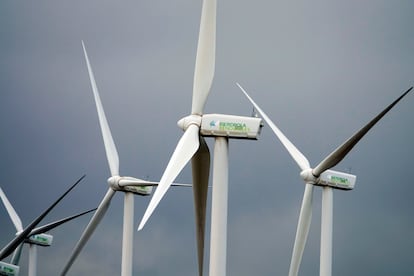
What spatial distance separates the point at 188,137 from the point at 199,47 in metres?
4.98

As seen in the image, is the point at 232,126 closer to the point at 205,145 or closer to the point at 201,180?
the point at 205,145

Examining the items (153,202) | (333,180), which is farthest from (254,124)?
(333,180)

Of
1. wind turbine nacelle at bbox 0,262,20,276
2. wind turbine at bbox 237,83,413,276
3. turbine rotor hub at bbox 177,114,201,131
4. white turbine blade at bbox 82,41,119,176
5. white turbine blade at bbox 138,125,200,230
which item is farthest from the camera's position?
wind turbine nacelle at bbox 0,262,20,276

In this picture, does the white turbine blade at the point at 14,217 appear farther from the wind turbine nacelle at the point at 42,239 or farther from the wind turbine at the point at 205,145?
the wind turbine at the point at 205,145

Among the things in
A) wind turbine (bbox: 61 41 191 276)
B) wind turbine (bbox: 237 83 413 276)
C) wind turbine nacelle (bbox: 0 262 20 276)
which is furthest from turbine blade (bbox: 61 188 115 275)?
wind turbine nacelle (bbox: 0 262 20 276)

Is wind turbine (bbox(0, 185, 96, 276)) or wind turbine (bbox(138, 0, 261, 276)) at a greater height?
wind turbine (bbox(138, 0, 261, 276))

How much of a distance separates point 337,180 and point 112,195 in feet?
53.5

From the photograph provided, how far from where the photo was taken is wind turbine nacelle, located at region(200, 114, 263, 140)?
41.9 meters

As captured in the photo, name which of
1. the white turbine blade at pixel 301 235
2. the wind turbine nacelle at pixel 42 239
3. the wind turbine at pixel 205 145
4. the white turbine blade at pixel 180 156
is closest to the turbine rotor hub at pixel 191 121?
the wind turbine at pixel 205 145

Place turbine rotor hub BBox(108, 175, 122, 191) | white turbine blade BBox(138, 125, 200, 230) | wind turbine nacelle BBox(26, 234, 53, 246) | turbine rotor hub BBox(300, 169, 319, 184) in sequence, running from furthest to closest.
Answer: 1. wind turbine nacelle BBox(26, 234, 53, 246)
2. turbine rotor hub BBox(108, 175, 122, 191)
3. turbine rotor hub BBox(300, 169, 319, 184)
4. white turbine blade BBox(138, 125, 200, 230)

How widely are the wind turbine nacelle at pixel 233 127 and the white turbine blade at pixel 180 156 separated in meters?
0.75

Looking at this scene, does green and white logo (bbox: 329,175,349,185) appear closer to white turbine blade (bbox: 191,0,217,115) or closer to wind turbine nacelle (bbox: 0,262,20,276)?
white turbine blade (bbox: 191,0,217,115)

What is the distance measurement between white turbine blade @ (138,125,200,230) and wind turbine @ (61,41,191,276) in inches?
753

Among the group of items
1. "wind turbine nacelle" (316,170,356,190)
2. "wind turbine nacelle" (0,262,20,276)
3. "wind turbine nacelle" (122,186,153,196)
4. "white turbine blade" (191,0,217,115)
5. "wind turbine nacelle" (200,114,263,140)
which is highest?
"white turbine blade" (191,0,217,115)
